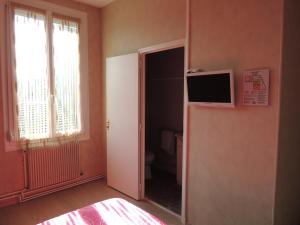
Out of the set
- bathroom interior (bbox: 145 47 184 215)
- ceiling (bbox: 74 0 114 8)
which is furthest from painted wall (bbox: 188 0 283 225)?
ceiling (bbox: 74 0 114 8)

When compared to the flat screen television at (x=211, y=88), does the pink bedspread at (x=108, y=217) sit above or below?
below

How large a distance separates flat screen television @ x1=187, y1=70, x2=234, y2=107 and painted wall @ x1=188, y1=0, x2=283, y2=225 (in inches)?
3.4

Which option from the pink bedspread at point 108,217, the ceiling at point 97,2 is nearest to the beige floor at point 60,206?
the pink bedspread at point 108,217

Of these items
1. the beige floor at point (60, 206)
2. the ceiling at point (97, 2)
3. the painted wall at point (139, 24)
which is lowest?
the beige floor at point (60, 206)

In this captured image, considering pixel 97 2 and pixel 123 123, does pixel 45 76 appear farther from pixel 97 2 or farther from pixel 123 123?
pixel 97 2

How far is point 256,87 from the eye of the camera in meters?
1.74

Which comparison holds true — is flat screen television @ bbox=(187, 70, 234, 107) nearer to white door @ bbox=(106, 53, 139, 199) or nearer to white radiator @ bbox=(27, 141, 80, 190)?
white door @ bbox=(106, 53, 139, 199)

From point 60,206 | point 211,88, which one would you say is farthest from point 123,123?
point 211,88

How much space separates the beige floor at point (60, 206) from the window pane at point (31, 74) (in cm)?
88

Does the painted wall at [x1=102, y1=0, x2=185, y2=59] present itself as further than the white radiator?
No

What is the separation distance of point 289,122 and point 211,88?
2.27 ft

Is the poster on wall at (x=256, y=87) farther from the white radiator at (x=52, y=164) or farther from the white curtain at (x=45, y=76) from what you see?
the white radiator at (x=52, y=164)

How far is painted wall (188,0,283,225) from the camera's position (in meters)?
1.68

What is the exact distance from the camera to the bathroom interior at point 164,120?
3.53 m
